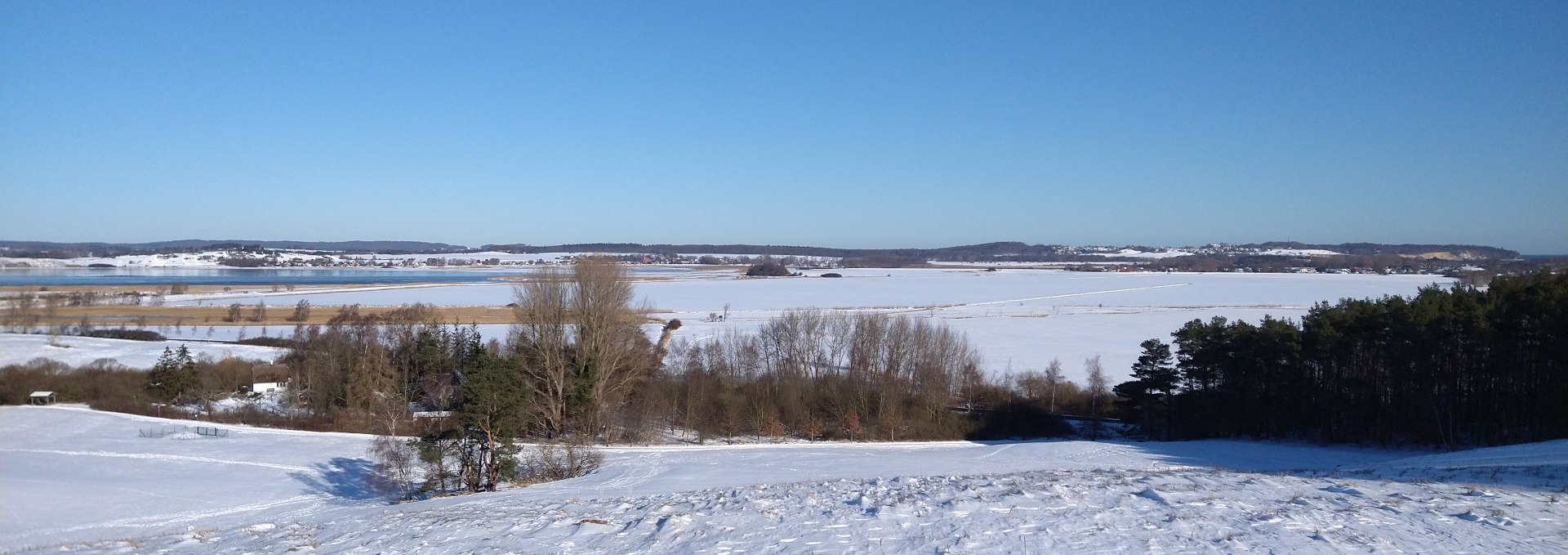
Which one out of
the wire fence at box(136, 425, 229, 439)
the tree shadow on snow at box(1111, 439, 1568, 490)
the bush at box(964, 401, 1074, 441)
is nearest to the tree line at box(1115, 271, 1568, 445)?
the tree shadow on snow at box(1111, 439, 1568, 490)

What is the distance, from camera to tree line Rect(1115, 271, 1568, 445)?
2303 cm

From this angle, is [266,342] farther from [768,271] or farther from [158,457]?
[768,271]

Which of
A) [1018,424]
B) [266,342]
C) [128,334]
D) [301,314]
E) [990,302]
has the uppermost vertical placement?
[301,314]

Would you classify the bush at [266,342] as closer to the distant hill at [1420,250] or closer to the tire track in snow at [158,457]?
the tire track in snow at [158,457]

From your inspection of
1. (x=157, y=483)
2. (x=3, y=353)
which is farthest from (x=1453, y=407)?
(x=3, y=353)

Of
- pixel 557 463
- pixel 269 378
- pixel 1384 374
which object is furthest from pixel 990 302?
pixel 557 463

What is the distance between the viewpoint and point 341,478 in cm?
2219

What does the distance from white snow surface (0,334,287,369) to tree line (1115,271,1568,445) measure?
40.9 m

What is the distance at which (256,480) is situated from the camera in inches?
853

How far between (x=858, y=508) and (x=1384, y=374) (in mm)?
23360

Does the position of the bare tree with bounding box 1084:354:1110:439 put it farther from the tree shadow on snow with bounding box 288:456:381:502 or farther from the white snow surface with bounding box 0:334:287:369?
the white snow surface with bounding box 0:334:287:369

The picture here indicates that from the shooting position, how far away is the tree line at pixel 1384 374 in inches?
907

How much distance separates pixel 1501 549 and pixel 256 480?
25.4 metres

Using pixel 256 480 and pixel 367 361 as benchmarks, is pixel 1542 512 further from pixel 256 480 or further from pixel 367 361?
pixel 367 361
